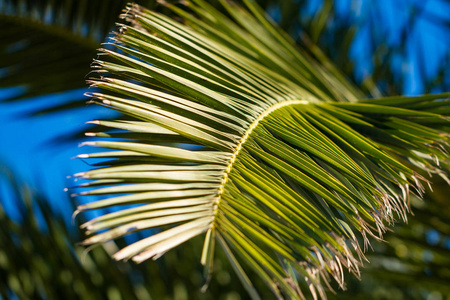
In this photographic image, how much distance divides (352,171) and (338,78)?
0.85 metres

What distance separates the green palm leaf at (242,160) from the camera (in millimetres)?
650

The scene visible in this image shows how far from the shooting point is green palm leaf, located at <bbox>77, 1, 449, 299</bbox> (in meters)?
0.65

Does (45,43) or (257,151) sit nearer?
(257,151)

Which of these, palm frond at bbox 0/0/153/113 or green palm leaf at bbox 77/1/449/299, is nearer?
green palm leaf at bbox 77/1/449/299

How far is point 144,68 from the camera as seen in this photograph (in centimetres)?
80

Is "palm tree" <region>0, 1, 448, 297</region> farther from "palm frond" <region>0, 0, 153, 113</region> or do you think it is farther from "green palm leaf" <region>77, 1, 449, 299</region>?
"palm frond" <region>0, 0, 153, 113</region>

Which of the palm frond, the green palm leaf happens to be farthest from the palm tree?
the palm frond

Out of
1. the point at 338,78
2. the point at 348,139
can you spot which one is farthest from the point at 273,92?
the point at 338,78

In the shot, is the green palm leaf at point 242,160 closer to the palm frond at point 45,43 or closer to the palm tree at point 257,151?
the palm tree at point 257,151

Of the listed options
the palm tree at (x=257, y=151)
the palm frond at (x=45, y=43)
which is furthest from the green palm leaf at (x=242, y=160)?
the palm frond at (x=45, y=43)

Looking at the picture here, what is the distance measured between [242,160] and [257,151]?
0.11ft

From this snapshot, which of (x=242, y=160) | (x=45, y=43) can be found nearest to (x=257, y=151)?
(x=242, y=160)

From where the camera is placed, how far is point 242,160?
0.77 m

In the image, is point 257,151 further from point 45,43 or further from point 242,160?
point 45,43
